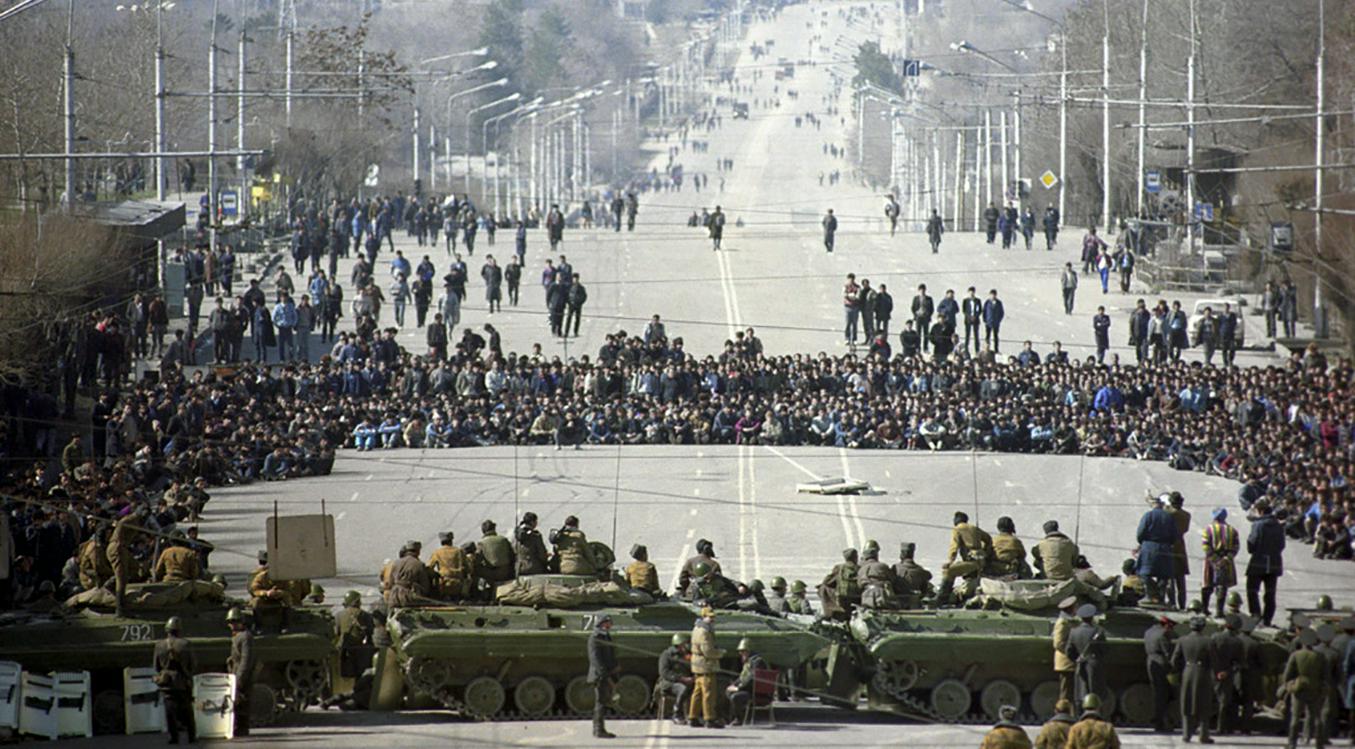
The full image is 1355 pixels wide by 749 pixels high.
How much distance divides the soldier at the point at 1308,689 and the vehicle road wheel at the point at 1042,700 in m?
3.47

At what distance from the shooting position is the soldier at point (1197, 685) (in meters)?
24.2

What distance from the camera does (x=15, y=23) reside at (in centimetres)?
7431

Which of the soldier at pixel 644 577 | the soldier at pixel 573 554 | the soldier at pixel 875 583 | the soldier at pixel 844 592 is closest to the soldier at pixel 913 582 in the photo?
the soldier at pixel 875 583

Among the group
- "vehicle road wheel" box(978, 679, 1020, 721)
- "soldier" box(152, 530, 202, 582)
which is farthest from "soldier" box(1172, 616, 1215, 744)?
"soldier" box(152, 530, 202, 582)

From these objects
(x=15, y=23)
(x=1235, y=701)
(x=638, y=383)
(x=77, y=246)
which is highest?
(x=15, y=23)

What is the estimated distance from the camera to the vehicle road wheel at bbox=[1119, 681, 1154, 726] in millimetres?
25672

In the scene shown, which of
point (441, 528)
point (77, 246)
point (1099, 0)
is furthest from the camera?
point (1099, 0)

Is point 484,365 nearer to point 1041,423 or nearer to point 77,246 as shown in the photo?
point 77,246

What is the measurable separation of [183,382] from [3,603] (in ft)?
47.5

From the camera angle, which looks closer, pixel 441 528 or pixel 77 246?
pixel 441 528

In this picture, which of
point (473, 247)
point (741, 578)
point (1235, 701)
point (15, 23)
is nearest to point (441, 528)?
point (741, 578)

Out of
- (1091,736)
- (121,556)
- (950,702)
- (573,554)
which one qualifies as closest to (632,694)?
(573,554)

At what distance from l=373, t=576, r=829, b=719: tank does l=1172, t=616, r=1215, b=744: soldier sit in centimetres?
413

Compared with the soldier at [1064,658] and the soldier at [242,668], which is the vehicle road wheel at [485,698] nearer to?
the soldier at [242,668]
